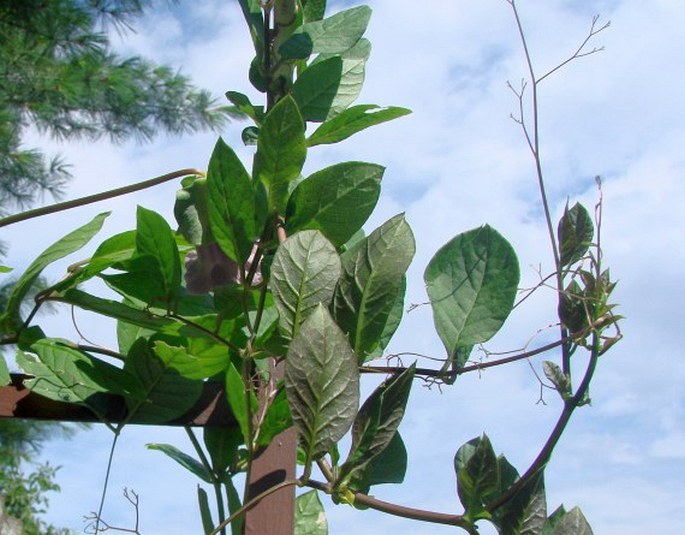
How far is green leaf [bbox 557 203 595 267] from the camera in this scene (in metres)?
0.29

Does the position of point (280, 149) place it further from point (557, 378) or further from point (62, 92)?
point (62, 92)

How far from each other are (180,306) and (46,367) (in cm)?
6

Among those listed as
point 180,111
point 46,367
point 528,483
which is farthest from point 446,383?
point 180,111

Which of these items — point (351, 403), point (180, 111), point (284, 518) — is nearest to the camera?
point (351, 403)

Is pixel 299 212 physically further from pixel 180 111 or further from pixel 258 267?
pixel 180 111

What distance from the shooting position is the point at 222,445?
0.39 meters

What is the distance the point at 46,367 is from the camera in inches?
14.8

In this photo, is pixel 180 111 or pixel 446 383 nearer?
pixel 446 383

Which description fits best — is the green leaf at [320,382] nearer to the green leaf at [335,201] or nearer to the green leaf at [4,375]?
the green leaf at [335,201]

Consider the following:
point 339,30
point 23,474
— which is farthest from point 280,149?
point 23,474

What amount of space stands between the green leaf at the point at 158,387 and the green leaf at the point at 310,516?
2.7 inches

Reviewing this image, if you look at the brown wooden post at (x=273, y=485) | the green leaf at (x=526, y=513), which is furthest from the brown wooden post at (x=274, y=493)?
the green leaf at (x=526, y=513)

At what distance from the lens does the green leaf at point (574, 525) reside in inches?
10.4

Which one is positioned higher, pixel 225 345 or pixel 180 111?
pixel 180 111
